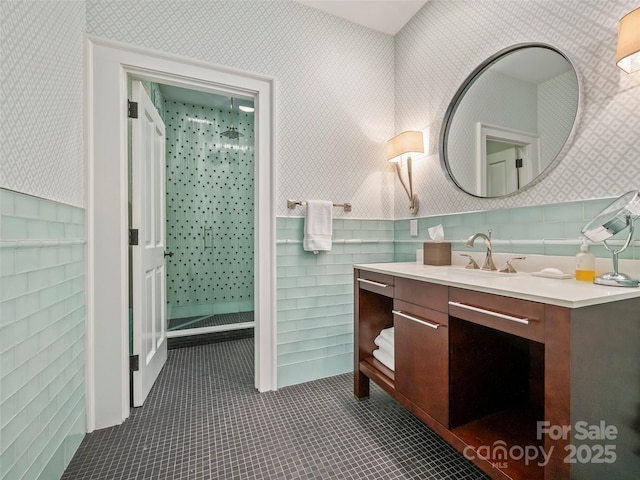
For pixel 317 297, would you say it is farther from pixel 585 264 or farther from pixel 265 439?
pixel 585 264

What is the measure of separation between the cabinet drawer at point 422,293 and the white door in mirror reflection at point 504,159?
0.76m

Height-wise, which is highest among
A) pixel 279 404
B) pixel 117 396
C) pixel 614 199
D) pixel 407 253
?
pixel 614 199

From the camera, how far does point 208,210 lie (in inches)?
143

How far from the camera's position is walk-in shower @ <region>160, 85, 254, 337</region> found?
343 cm

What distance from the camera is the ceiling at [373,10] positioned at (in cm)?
220

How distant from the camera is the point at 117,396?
1687mm

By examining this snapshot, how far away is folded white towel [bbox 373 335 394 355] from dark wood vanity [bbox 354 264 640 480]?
4.4 inches

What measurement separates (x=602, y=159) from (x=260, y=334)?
2.03 meters

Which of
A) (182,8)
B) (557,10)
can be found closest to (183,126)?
(182,8)

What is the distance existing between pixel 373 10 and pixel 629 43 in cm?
171

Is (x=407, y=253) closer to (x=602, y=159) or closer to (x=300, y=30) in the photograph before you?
(x=602, y=159)

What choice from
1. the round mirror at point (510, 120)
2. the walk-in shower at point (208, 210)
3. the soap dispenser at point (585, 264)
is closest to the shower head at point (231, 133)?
the walk-in shower at point (208, 210)

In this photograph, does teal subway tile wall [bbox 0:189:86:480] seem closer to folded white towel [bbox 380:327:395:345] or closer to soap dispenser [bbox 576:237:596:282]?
folded white towel [bbox 380:327:395:345]

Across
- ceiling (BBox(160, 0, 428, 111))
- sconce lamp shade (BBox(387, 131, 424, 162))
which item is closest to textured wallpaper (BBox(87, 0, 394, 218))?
ceiling (BBox(160, 0, 428, 111))
